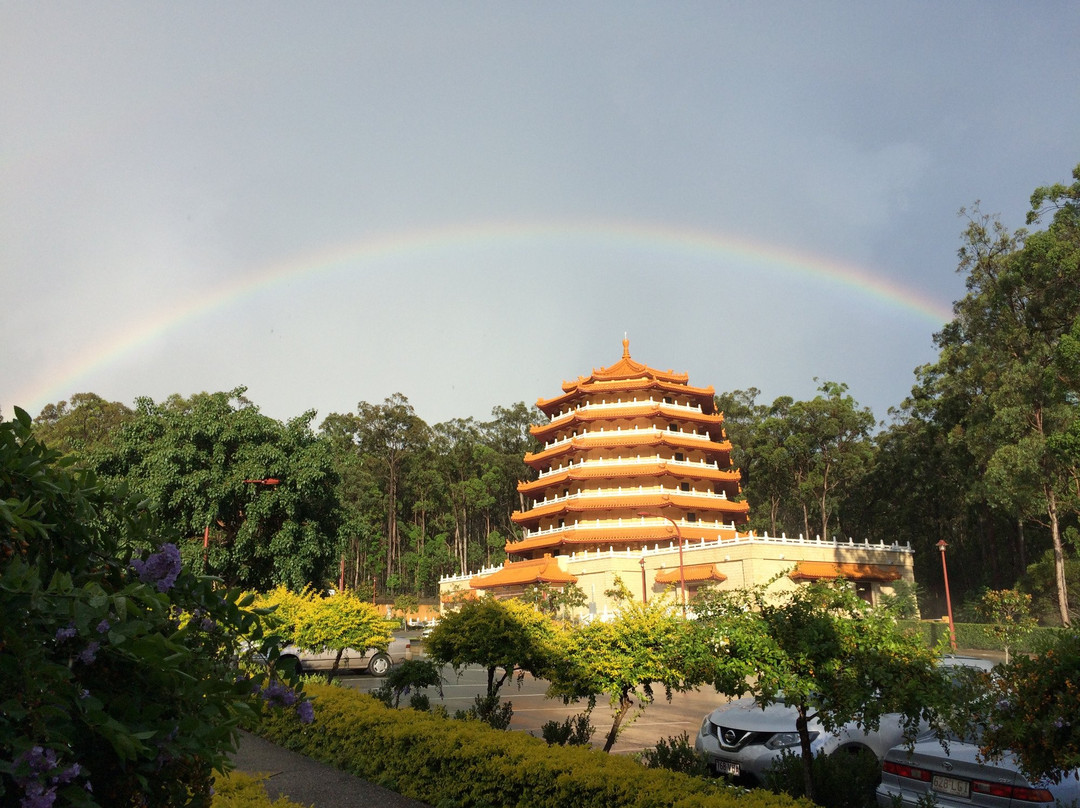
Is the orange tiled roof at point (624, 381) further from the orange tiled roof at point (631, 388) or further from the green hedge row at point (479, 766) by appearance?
the green hedge row at point (479, 766)

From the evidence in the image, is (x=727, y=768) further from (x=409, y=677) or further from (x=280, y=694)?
(x=280, y=694)

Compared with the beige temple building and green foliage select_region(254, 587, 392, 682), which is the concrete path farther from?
the beige temple building

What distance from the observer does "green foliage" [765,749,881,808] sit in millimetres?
8250

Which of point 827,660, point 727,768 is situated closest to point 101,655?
point 827,660

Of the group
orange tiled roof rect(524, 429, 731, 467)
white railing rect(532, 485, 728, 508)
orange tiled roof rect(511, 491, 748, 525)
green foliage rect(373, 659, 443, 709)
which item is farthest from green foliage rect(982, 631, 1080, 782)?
orange tiled roof rect(524, 429, 731, 467)

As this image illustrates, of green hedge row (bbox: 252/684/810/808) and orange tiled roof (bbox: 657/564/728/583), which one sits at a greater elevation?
orange tiled roof (bbox: 657/564/728/583)

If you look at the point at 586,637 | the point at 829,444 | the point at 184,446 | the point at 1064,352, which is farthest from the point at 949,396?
the point at 586,637

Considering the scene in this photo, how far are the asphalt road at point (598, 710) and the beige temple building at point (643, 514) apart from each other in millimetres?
19585

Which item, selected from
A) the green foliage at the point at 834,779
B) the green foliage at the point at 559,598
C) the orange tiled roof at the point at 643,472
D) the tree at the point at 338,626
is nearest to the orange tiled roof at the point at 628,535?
the green foliage at the point at 559,598

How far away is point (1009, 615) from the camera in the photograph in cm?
1270

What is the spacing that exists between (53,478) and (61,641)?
76cm

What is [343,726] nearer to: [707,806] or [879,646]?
[707,806]

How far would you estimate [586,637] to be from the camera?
10094 millimetres

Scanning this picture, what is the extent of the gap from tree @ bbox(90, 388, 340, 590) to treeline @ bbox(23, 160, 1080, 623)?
7 centimetres
